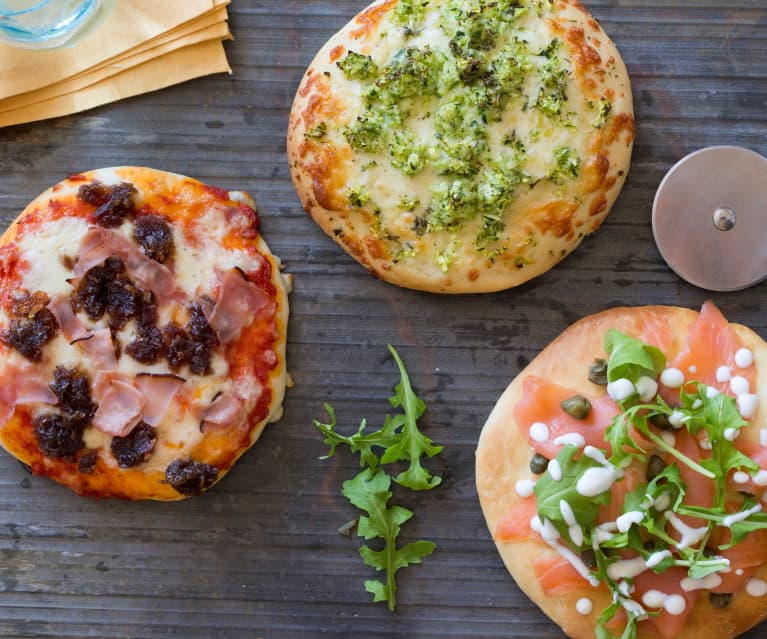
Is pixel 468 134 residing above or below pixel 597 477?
above

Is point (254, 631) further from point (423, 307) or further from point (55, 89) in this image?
point (55, 89)

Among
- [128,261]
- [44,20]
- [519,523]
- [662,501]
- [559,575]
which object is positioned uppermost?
[44,20]

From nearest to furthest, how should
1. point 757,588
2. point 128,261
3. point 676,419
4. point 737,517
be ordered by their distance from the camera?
1. point 737,517
2. point 676,419
3. point 757,588
4. point 128,261

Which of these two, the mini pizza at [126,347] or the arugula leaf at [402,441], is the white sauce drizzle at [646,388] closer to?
the arugula leaf at [402,441]

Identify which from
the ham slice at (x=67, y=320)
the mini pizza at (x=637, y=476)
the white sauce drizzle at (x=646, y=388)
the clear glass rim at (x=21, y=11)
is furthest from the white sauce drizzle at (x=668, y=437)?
the clear glass rim at (x=21, y=11)

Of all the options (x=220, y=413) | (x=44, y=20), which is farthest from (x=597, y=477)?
(x=44, y=20)

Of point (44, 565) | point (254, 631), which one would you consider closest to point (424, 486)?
point (254, 631)

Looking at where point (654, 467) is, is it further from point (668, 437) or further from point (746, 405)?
point (746, 405)
